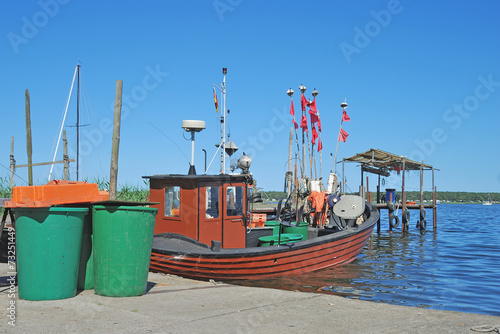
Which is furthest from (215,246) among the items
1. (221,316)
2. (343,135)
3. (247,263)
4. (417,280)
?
(343,135)

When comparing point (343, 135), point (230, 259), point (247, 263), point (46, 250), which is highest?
point (343, 135)

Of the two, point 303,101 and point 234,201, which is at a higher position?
point 303,101

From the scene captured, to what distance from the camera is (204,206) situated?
10.8 metres

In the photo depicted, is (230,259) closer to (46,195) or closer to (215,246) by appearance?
(215,246)

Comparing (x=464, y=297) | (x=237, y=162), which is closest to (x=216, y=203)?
(x=237, y=162)

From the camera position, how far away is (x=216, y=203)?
1108cm

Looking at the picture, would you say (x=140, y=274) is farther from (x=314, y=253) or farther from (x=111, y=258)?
(x=314, y=253)

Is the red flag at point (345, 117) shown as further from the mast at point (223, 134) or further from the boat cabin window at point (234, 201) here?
the boat cabin window at point (234, 201)

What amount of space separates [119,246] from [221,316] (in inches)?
68.9

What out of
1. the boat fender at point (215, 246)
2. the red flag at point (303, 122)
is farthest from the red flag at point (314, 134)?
the boat fender at point (215, 246)

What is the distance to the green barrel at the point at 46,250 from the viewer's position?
20.2ft

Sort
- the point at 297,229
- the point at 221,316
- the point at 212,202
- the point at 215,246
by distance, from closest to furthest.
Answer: the point at 221,316 < the point at 215,246 < the point at 212,202 < the point at 297,229

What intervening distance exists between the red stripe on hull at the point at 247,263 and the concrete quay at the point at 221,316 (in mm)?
2969

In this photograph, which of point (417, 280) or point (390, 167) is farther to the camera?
point (390, 167)
